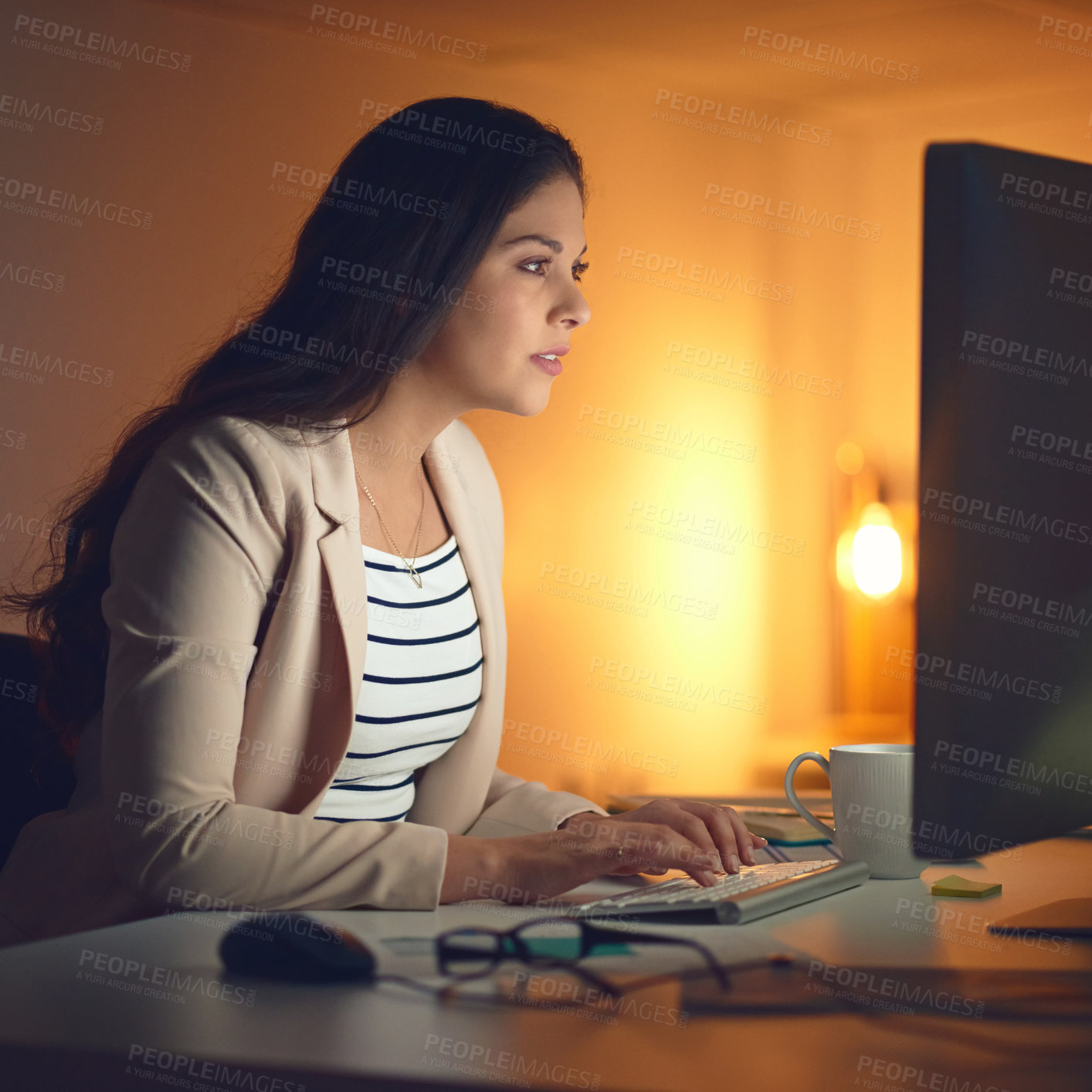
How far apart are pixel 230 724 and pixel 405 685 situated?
0.26 m

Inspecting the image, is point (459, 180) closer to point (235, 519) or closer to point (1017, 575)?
point (235, 519)

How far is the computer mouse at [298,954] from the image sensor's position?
0.54 meters

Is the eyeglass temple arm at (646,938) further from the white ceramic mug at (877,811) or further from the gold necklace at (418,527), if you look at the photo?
the gold necklace at (418,527)

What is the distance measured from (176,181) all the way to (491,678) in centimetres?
214

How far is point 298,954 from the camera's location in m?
0.55

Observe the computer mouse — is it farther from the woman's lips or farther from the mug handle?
the woman's lips

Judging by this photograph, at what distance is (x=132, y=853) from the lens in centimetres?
84

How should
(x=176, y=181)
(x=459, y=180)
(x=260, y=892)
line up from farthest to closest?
1. (x=176, y=181)
2. (x=459, y=180)
3. (x=260, y=892)

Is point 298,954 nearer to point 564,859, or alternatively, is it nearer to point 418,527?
point 564,859

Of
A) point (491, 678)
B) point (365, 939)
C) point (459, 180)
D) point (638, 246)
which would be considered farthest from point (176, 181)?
point (365, 939)

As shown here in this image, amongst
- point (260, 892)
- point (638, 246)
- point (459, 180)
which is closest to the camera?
point (260, 892)

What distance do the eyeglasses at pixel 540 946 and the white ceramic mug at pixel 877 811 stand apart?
0.29 m

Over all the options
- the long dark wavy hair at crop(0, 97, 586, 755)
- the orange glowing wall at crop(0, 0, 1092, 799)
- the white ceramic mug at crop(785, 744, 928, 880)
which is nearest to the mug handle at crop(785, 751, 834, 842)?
the white ceramic mug at crop(785, 744, 928, 880)

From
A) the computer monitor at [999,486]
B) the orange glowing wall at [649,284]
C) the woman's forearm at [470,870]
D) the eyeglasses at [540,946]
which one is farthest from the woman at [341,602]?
the orange glowing wall at [649,284]
